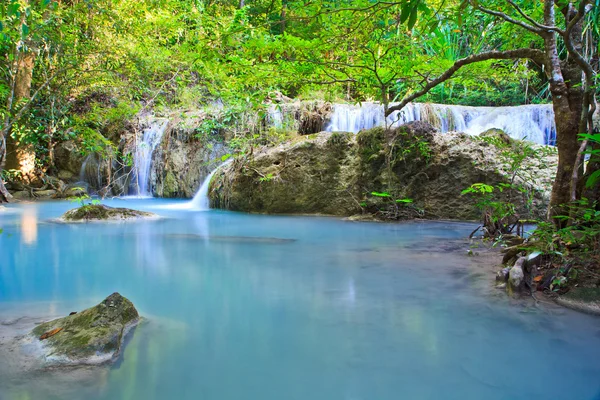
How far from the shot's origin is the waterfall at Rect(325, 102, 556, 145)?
1159cm

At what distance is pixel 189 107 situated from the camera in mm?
15078

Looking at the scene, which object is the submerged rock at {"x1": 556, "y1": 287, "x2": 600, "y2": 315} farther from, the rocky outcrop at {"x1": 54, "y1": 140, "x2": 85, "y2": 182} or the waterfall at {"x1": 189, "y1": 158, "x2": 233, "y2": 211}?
the rocky outcrop at {"x1": 54, "y1": 140, "x2": 85, "y2": 182}

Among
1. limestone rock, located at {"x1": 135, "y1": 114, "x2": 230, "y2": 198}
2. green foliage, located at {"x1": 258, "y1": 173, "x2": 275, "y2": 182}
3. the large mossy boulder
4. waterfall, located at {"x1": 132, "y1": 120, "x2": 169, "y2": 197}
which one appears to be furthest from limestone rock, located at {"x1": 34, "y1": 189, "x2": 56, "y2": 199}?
the large mossy boulder

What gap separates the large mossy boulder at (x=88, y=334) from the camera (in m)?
2.04

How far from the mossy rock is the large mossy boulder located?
5.69 meters

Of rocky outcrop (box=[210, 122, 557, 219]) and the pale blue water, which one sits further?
rocky outcrop (box=[210, 122, 557, 219])

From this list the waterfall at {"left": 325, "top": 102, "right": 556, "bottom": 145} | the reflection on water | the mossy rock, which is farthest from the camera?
the waterfall at {"left": 325, "top": 102, "right": 556, "bottom": 145}

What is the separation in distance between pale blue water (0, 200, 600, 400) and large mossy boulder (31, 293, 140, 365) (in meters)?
0.09

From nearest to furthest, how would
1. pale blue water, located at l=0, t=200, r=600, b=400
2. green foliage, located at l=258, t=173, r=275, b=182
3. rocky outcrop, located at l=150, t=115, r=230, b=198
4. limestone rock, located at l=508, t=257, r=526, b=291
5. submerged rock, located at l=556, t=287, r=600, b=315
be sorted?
pale blue water, located at l=0, t=200, r=600, b=400 → submerged rock, located at l=556, t=287, r=600, b=315 → limestone rock, located at l=508, t=257, r=526, b=291 → green foliage, located at l=258, t=173, r=275, b=182 → rocky outcrop, located at l=150, t=115, r=230, b=198

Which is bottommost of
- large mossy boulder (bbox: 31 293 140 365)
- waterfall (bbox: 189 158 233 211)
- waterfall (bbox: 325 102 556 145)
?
large mossy boulder (bbox: 31 293 140 365)

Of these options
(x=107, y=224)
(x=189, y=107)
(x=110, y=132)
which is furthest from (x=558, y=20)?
(x=110, y=132)

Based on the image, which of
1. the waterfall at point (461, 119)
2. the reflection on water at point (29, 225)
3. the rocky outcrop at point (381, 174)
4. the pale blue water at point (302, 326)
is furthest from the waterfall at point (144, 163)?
the pale blue water at point (302, 326)

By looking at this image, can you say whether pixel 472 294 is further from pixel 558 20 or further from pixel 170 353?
pixel 558 20

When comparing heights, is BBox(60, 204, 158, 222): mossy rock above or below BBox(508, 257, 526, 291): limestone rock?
above
